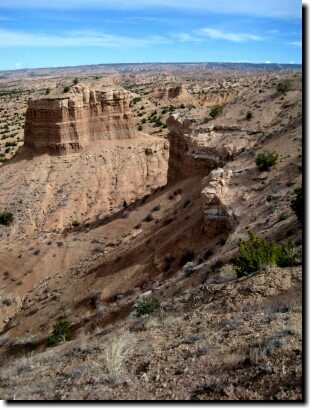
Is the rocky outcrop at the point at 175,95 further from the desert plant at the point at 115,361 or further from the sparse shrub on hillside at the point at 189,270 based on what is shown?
the desert plant at the point at 115,361

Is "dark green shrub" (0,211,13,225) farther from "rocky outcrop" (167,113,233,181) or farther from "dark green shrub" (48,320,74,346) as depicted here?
"dark green shrub" (48,320,74,346)

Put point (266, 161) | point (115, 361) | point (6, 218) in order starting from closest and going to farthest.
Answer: point (115, 361), point (266, 161), point (6, 218)

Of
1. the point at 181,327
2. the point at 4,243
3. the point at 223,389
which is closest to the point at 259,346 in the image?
the point at 223,389

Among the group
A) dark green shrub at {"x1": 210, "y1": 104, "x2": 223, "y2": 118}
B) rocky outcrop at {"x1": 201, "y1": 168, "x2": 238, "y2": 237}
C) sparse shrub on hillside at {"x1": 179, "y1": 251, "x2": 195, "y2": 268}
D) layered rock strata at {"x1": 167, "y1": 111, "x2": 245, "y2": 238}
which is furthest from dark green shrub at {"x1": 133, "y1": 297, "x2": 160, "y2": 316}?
dark green shrub at {"x1": 210, "y1": 104, "x2": 223, "y2": 118}

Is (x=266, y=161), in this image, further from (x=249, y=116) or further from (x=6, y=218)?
(x=6, y=218)

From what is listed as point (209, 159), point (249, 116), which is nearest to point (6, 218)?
point (209, 159)
